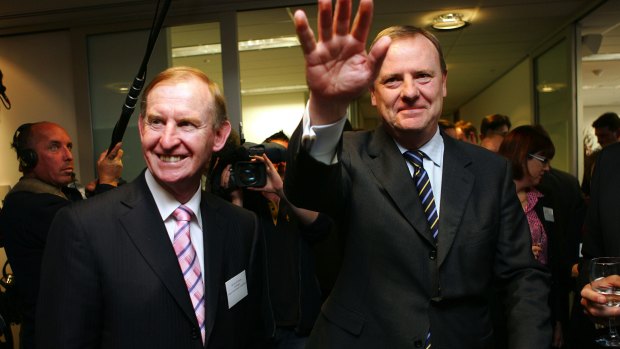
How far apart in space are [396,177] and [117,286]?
2.49 ft

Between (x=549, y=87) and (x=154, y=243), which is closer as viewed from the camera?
(x=154, y=243)

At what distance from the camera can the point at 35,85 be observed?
4266 mm

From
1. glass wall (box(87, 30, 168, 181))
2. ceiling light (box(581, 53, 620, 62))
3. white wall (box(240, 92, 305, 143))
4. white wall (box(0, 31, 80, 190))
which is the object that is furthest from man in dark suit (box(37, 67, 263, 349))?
white wall (box(240, 92, 305, 143))

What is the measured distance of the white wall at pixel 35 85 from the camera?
4.20 metres

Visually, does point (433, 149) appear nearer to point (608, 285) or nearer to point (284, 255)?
point (608, 285)

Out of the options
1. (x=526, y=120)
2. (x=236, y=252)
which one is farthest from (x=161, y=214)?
(x=526, y=120)

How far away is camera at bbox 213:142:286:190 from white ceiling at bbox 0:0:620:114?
2099 millimetres

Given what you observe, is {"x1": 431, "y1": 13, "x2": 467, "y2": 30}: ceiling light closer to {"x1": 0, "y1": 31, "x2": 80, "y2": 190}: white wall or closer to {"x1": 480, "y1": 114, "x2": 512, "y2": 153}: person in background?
{"x1": 480, "y1": 114, "x2": 512, "y2": 153}: person in background

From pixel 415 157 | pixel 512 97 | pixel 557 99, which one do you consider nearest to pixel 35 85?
pixel 415 157

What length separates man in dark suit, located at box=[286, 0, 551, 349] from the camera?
1.25m

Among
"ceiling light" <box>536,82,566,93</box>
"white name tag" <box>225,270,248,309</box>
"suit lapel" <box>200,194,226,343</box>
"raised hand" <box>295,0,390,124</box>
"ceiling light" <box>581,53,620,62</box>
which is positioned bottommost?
"white name tag" <box>225,270,248,309</box>

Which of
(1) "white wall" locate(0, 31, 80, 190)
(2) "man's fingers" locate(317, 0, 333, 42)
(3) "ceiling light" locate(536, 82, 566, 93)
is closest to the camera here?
(2) "man's fingers" locate(317, 0, 333, 42)

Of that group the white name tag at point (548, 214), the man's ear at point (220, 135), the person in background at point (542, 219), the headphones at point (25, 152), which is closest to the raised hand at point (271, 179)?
the man's ear at point (220, 135)

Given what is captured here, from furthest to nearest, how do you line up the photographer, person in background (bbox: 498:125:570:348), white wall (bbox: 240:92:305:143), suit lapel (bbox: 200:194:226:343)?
1. white wall (bbox: 240:92:305:143)
2. person in background (bbox: 498:125:570:348)
3. the photographer
4. suit lapel (bbox: 200:194:226:343)
